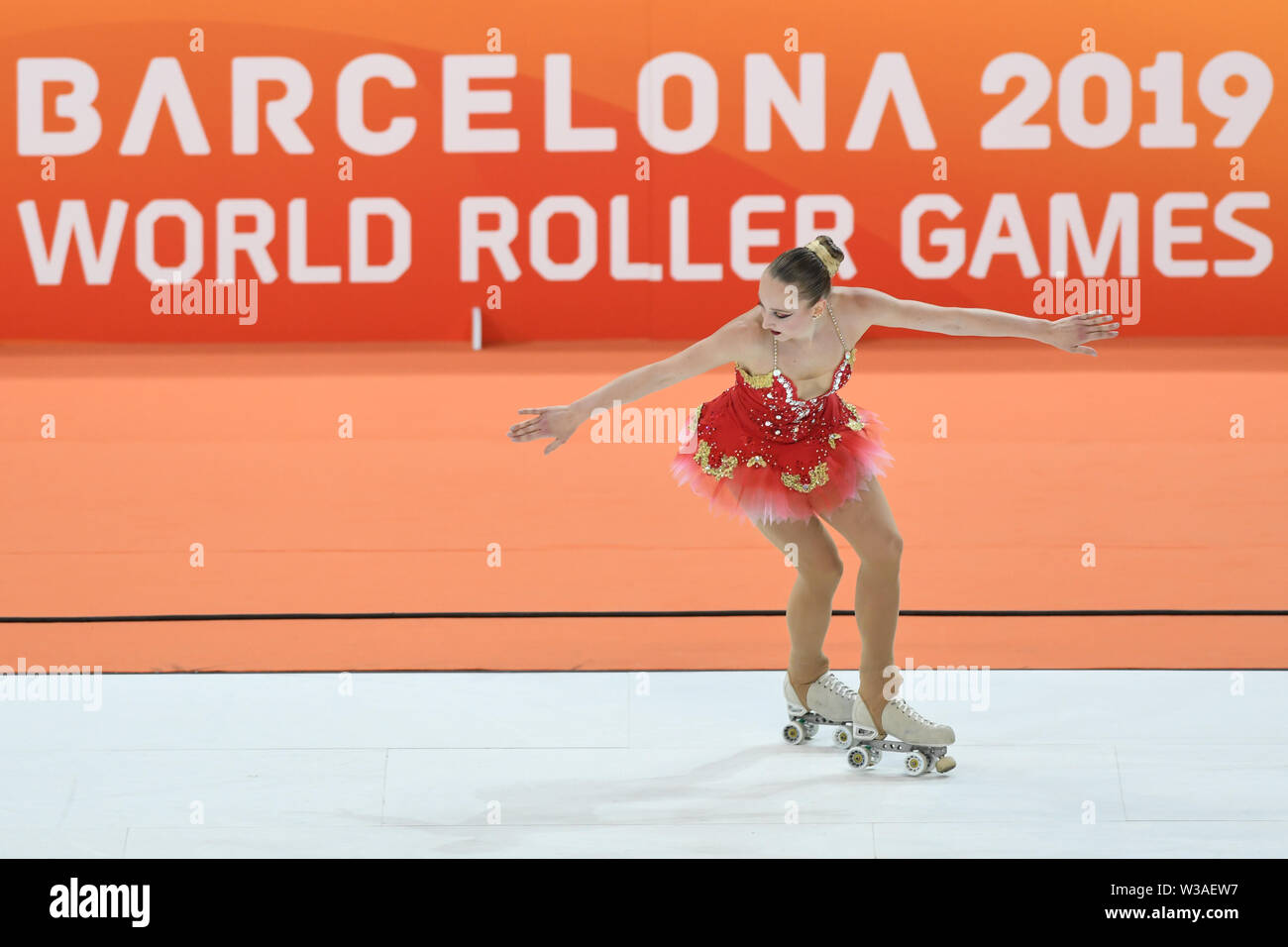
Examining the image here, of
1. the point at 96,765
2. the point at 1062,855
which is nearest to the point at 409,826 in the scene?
the point at 96,765

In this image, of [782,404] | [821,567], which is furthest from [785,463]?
[821,567]

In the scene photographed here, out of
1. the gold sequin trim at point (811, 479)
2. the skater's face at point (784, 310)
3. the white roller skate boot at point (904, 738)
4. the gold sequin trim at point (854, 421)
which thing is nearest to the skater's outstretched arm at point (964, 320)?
the skater's face at point (784, 310)

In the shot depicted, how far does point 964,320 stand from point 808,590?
2.56ft

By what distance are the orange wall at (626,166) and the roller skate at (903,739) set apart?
5.37 meters

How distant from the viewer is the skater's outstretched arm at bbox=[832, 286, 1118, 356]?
12.6 ft

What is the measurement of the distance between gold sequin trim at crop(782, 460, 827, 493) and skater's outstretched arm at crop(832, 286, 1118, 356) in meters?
0.38

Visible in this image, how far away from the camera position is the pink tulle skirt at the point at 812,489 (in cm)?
391

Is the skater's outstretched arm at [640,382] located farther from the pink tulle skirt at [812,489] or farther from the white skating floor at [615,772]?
the white skating floor at [615,772]

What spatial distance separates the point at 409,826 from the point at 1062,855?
134 cm

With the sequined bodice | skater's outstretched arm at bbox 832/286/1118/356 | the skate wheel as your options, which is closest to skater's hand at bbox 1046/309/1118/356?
skater's outstretched arm at bbox 832/286/1118/356

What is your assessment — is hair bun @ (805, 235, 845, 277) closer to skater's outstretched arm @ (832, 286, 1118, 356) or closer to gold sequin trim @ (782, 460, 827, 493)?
skater's outstretched arm @ (832, 286, 1118, 356)

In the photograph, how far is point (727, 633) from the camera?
16.5ft

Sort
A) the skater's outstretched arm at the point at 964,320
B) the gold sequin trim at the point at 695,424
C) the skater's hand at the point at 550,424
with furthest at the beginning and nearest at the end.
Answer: the gold sequin trim at the point at 695,424 < the skater's outstretched arm at the point at 964,320 < the skater's hand at the point at 550,424

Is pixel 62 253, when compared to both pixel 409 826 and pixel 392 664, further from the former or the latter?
pixel 409 826
